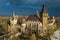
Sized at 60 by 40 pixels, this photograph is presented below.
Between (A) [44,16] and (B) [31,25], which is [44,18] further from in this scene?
(B) [31,25]

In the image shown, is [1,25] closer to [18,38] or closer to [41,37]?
[18,38]

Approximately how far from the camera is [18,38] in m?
8.09

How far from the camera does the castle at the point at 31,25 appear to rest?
26.7 ft

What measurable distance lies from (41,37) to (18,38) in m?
0.80

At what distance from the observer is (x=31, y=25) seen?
8.68 m

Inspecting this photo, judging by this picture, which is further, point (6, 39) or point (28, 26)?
point (28, 26)

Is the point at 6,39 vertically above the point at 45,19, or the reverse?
the point at 45,19

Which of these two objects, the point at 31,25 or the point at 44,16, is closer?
the point at 44,16

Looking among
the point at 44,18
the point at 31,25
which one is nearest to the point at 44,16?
the point at 44,18

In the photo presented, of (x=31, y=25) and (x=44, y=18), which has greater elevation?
(x=44, y=18)

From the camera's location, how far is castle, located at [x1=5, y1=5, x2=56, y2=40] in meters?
8.12

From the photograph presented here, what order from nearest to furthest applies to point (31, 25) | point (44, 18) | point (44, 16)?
point (44, 18), point (44, 16), point (31, 25)

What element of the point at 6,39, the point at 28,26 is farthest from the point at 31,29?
the point at 6,39

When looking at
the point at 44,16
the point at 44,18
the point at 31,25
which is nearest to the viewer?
the point at 44,18
